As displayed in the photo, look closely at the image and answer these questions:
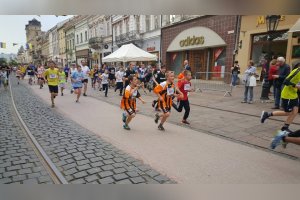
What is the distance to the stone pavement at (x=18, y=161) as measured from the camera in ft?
11.0

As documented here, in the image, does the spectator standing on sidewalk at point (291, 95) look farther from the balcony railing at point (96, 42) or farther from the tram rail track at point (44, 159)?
the balcony railing at point (96, 42)

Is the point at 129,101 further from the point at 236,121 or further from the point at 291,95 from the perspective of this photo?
the point at 291,95

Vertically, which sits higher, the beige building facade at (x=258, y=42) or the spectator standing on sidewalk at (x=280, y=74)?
the beige building facade at (x=258, y=42)

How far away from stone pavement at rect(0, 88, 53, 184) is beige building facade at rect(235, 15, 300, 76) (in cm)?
1294

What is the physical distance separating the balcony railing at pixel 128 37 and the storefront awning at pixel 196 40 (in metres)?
5.76

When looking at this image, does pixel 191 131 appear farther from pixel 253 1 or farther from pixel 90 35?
pixel 90 35

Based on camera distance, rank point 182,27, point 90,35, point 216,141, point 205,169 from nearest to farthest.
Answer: point 205,169, point 216,141, point 182,27, point 90,35

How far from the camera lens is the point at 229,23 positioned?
16094mm

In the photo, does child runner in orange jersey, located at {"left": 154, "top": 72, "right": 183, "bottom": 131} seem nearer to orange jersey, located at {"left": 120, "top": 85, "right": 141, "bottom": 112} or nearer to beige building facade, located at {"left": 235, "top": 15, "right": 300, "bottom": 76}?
orange jersey, located at {"left": 120, "top": 85, "right": 141, "bottom": 112}

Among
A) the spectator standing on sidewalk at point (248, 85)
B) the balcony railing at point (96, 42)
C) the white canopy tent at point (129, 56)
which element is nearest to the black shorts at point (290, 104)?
the spectator standing on sidewalk at point (248, 85)

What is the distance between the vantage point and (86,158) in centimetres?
409

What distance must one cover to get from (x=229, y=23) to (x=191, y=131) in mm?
12685

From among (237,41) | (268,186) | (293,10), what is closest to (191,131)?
(268,186)

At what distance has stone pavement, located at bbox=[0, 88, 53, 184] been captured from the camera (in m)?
3.34
